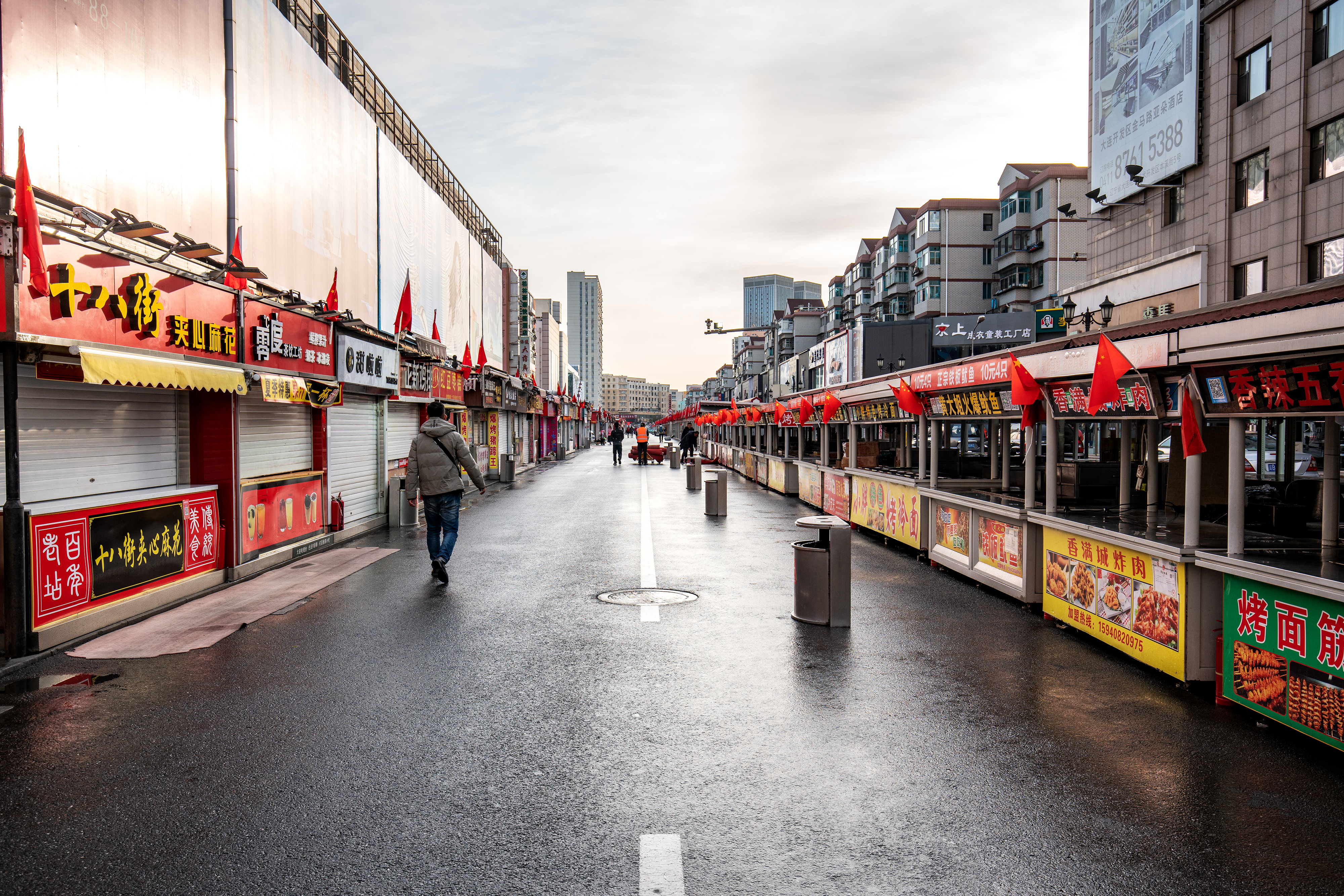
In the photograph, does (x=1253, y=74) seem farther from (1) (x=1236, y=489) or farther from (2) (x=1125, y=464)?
(1) (x=1236, y=489)

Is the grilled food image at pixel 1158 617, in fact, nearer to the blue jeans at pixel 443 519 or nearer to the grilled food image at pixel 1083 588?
the grilled food image at pixel 1083 588

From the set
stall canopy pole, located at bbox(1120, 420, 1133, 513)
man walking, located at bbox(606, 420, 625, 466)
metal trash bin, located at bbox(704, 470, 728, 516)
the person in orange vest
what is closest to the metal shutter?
metal trash bin, located at bbox(704, 470, 728, 516)

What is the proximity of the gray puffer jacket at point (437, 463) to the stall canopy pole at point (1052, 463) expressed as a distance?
268 inches

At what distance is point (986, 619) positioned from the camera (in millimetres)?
8727

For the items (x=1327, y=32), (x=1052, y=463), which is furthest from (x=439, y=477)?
(x=1327, y=32)

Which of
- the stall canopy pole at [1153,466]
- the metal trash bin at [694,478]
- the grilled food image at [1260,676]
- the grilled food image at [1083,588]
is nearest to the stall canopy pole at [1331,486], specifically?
the grilled food image at [1260,676]

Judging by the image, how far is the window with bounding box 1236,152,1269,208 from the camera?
23328mm

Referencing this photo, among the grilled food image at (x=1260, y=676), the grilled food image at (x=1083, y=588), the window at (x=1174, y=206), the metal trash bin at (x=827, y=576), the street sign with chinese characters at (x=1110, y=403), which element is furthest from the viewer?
the window at (x=1174, y=206)

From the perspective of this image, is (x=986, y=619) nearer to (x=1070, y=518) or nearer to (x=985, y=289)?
(x=1070, y=518)

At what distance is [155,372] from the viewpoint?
8328 millimetres

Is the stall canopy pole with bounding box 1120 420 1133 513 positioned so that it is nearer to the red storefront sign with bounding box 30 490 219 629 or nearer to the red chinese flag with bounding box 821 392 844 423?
the red chinese flag with bounding box 821 392 844 423

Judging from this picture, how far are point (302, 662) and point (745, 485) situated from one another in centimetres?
2488

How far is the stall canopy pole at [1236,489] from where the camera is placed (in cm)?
582

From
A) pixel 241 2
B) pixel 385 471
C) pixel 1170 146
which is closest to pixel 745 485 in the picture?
pixel 385 471
